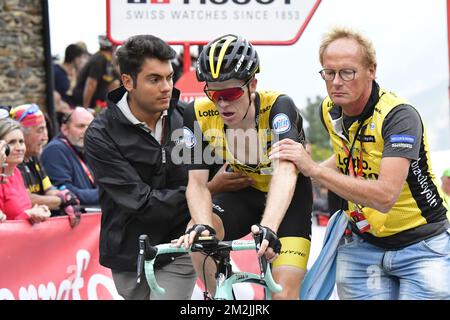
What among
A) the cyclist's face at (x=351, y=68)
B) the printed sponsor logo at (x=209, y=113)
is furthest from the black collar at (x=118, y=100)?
the cyclist's face at (x=351, y=68)

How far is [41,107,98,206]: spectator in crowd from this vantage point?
28.3 ft

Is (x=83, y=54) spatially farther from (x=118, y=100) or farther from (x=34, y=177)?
(x=118, y=100)

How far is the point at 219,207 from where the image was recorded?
535cm

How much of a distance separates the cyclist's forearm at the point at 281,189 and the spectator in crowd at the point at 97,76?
862cm

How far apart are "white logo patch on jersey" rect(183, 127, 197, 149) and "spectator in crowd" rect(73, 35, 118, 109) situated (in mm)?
7991

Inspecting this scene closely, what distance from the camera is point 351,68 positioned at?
4.84 m

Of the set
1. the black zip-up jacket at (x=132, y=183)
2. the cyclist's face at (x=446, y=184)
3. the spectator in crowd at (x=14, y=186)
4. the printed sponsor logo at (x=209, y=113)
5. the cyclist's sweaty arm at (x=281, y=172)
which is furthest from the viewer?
the cyclist's face at (x=446, y=184)

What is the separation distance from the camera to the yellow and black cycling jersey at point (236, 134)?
503 cm

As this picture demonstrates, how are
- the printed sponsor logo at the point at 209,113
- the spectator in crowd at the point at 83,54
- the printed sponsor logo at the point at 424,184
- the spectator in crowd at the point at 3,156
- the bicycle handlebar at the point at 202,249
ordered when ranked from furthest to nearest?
the spectator in crowd at the point at 83,54, the spectator in crowd at the point at 3,156, the printed sponsor logo at the point at 209,113, the printed sponsor logo at the point at 424,184, the bicycle handlebar at the point at 202,249

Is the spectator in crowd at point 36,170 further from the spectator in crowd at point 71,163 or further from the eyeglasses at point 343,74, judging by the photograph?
the eyeglasses at point 343,74
